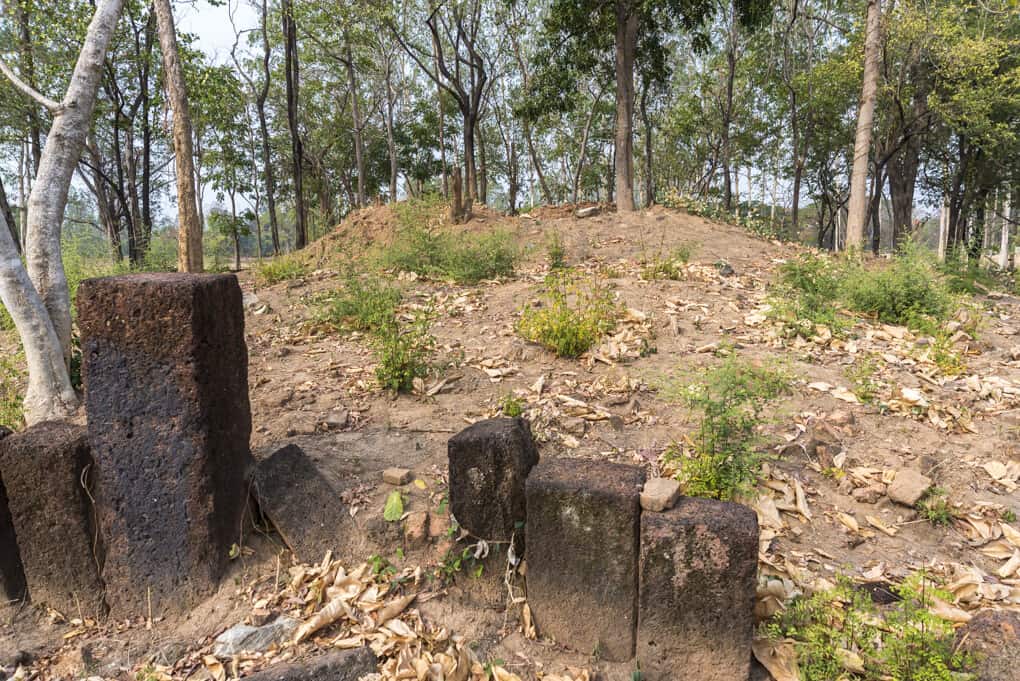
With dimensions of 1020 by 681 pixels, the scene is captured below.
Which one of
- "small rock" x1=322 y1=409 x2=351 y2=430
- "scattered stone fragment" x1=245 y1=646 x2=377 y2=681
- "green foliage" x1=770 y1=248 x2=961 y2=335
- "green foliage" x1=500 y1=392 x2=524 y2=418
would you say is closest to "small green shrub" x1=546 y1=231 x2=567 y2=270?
"green foliage" x1=770 y1=248 x2=961 y2=335

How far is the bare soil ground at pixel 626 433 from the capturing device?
2.62 meters

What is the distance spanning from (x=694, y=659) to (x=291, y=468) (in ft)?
6.69

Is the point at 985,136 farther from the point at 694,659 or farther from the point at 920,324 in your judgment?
the point at 694,659

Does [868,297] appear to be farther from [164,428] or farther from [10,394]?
[10,394]

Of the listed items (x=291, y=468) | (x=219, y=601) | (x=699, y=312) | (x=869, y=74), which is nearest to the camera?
(x=219, y=601)

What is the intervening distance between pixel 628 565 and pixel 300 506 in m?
1.61

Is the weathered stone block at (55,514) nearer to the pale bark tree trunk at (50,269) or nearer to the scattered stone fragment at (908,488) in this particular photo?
the pale bark tree trunk at (50,269)

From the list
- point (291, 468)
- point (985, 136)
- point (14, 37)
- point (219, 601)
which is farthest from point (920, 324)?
point (14, 37)

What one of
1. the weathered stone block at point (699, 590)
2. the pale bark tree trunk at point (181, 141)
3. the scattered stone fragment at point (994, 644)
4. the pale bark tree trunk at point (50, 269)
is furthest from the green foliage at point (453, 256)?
the scattered stone fragment at point (994, 644)

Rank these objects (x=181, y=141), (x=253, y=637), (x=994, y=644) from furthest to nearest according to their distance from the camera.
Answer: (x=181, y=141)
(x=253, y=637)
(x=994, y=644)

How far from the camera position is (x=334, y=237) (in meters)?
10.2

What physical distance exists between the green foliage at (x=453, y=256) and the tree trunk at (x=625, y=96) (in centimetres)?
381

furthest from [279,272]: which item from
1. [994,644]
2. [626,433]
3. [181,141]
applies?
[994,644]

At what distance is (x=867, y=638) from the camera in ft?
7.11
